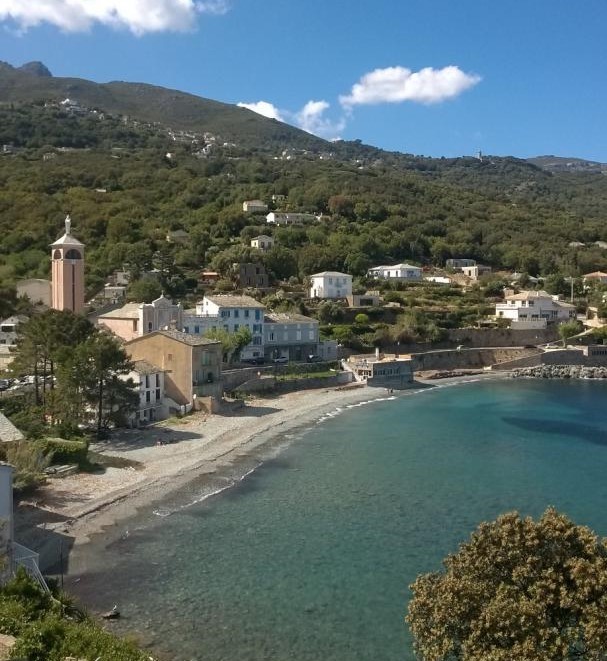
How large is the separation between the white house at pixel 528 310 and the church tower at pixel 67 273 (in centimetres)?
3377

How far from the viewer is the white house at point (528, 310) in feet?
191

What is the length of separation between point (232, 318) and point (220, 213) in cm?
3174

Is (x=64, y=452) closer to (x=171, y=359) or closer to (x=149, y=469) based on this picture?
(x=149, y=469)

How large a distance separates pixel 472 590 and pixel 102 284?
49742mm

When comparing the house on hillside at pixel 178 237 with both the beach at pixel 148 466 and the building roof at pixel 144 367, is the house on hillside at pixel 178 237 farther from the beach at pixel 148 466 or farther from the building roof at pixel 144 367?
the building roof at pixel 144 367

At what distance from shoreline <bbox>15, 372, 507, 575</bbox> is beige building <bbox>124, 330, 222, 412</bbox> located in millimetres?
996

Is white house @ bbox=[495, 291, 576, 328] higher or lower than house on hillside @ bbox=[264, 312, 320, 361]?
higher

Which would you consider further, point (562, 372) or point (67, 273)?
point (562, 372)

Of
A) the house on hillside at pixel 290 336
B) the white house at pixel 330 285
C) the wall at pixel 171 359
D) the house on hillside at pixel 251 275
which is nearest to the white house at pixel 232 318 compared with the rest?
the house on hillside at pixel 290 336

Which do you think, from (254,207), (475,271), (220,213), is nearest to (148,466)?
(220,213)

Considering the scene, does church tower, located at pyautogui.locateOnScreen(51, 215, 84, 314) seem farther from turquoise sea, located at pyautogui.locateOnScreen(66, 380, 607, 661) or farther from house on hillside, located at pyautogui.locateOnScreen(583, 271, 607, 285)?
house on hillside, located at pyautogui.locateOnScreen(583, 271, 607, 285)

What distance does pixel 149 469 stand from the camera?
24375mm

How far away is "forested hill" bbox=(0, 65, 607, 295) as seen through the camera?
61.6m

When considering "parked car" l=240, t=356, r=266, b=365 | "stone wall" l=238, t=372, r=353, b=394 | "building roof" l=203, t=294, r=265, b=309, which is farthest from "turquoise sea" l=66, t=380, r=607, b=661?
"building roof" l=203, t=294, r=265, b=309
